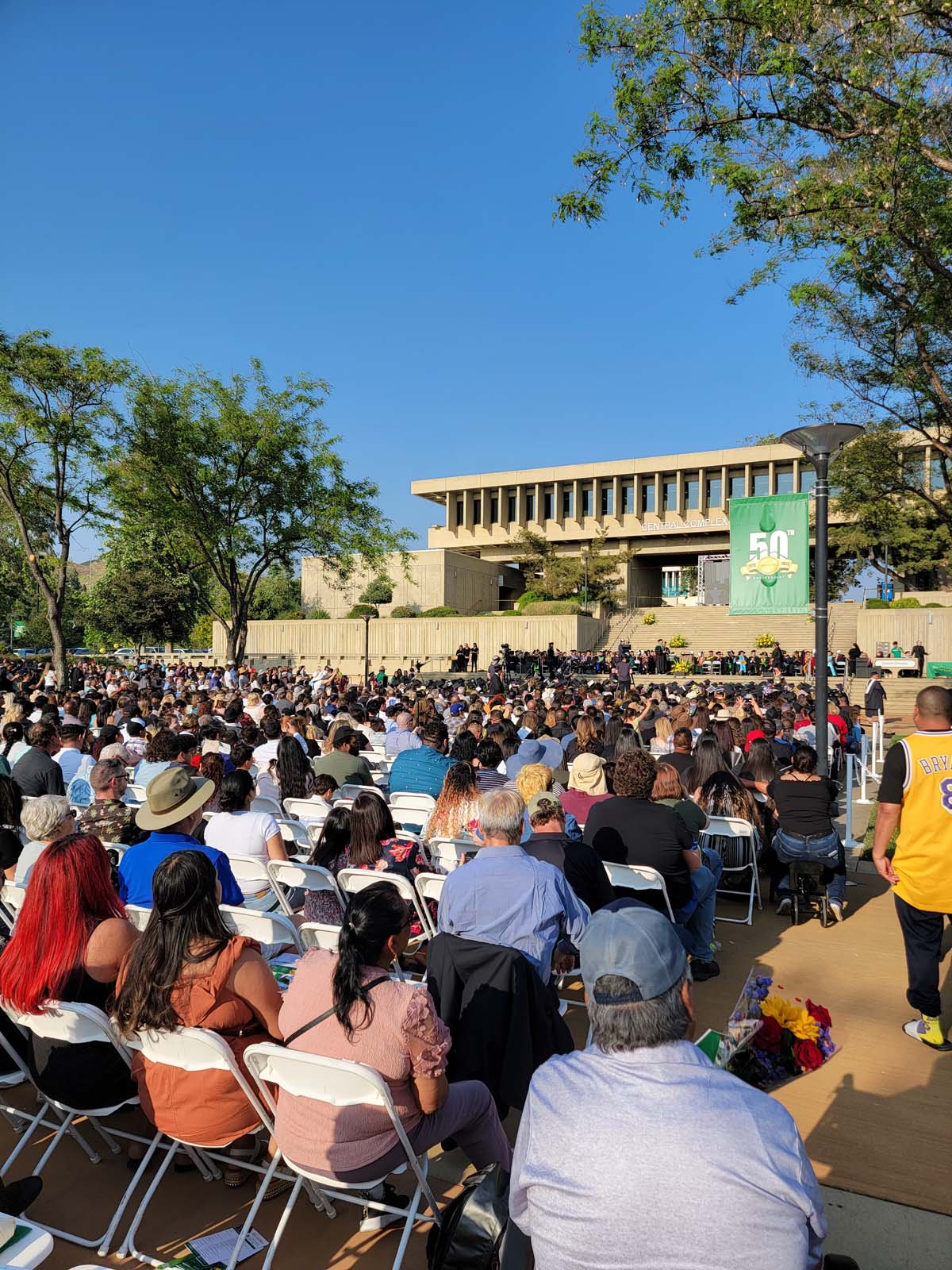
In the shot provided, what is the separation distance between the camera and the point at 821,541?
714 centimetres

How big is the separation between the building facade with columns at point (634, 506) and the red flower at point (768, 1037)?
163 feet

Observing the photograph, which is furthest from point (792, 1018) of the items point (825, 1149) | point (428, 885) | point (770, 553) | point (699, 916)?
point (770, 553)

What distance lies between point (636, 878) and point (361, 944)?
2619mm

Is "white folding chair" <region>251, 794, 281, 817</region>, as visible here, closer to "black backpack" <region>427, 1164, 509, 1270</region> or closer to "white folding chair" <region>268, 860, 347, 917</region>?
"white folding chair" <region>268, 860, 347, 917</region>

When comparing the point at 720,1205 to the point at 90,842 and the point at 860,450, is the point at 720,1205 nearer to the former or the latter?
the point at 90,842

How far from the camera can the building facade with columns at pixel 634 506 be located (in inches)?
2227

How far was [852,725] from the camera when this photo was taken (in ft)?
40.6

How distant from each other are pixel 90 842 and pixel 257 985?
0.90m

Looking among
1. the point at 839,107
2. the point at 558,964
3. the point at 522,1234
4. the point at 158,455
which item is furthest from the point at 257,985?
the point at 158,455

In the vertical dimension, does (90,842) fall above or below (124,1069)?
above

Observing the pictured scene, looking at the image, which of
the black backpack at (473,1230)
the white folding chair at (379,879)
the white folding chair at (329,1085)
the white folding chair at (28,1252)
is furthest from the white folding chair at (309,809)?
the black backpack at (473,1230)

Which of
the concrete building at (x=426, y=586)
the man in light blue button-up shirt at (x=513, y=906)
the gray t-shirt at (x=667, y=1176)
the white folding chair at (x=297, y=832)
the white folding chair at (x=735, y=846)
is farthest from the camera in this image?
the concrete building at (x=426, y=586)

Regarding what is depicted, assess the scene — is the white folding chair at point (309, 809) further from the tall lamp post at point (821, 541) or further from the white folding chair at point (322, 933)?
the tall lamp post at point (821, 541)

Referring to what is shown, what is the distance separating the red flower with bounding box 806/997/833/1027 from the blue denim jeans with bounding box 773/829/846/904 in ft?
6.60
